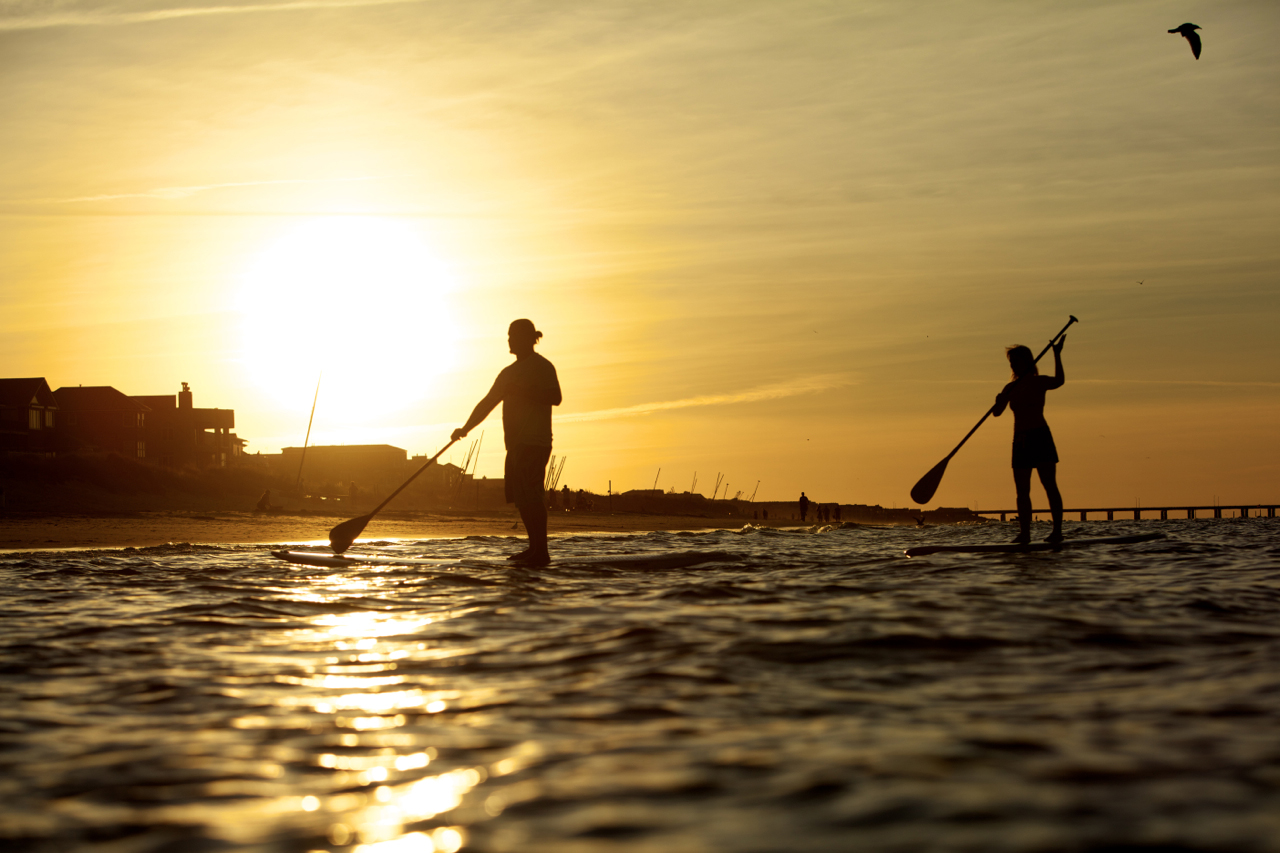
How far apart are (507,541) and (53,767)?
50.8 feet

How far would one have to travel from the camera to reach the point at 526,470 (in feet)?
34.5

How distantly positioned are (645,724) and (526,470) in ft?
23.1

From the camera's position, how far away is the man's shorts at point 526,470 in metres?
10.5

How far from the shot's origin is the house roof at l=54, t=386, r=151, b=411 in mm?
59500

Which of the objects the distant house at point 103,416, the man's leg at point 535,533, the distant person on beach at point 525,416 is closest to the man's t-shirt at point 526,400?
the distant person on beach at point 525,416

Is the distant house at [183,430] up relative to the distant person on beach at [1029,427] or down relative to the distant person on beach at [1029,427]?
up

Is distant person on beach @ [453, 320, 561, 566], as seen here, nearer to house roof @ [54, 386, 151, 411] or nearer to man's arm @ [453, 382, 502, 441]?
man's arm @ [453, 382, 502, 441]

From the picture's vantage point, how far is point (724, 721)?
3.63m

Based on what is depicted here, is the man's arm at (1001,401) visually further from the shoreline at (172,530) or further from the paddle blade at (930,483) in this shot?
the shoreline at (172,530)

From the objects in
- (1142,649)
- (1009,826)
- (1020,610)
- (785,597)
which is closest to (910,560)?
(785,597)

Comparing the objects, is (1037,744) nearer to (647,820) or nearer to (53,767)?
(647,820)

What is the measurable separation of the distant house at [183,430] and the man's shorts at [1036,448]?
2330 inches

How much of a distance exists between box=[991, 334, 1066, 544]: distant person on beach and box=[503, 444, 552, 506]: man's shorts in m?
5.59

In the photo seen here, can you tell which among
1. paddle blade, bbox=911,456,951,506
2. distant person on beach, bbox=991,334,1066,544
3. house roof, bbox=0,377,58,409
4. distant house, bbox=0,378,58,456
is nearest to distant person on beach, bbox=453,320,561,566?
distant person on beach, bbox=991,334,1066,544
